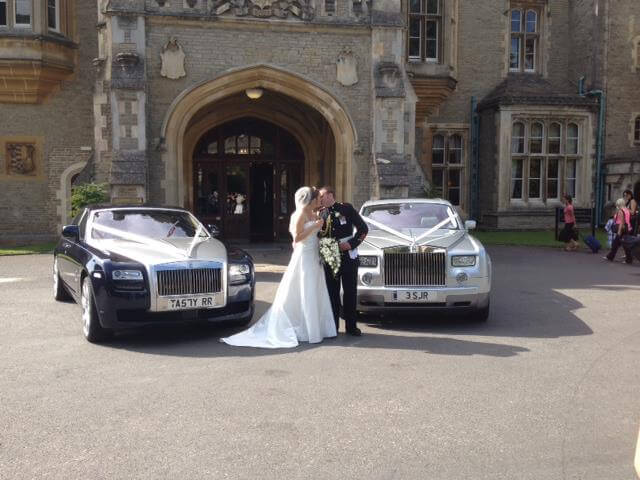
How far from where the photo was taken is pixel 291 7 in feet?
50.8

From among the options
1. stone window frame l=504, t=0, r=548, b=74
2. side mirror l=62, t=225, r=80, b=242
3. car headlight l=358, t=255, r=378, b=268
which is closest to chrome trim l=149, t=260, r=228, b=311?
car headlight l=358, t=255, r=378, b=268

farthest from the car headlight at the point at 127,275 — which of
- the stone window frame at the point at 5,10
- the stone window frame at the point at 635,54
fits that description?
the stone window frame at the point at 635,54

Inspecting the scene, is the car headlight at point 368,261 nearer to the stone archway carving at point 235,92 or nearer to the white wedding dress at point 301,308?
the white wedding dress at point 301,308

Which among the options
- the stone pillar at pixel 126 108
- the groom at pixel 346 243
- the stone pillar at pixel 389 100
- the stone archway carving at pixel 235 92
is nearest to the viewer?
the groom at pixel 346 243

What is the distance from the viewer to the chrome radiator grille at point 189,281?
277 inches

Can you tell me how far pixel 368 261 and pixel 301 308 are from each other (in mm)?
1232

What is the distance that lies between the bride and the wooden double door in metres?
12.9

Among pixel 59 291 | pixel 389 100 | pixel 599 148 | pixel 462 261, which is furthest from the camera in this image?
pixel 599 148

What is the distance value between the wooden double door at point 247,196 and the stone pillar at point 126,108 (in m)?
5.72

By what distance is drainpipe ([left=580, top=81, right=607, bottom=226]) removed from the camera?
2379 centimetres

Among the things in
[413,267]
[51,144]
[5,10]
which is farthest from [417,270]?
[5,10]

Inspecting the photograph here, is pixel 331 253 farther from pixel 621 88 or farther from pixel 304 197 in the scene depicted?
pixel 621 88

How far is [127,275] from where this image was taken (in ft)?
22.9

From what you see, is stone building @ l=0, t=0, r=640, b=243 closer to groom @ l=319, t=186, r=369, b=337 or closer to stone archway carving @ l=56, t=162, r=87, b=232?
stone archway carving @ l=56, t=162, r=87, b=232
